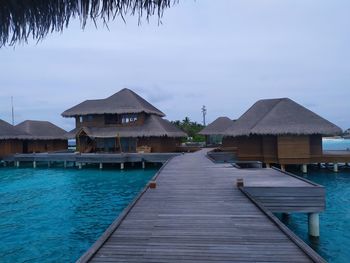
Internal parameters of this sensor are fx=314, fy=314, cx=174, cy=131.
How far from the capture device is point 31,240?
33.0ft

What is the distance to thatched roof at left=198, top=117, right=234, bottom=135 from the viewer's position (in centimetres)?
3803

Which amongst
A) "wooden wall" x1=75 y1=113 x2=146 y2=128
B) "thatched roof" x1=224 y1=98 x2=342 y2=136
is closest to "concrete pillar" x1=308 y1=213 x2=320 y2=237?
"thatched roof" x1=224 y1=98 x2=342 y2=136

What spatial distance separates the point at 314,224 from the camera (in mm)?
9211

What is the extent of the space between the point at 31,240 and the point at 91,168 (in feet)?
66.2

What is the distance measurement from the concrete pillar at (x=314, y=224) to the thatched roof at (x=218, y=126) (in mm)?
28212

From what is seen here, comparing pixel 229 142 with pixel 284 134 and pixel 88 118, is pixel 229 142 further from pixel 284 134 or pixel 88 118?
pixel 88 118

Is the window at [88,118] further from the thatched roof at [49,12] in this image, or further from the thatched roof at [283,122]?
the thatched roof at [49,12]

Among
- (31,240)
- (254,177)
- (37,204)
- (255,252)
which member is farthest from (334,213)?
(37,204)

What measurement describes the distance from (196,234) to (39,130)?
39.3 metres

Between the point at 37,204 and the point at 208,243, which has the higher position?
the point at 208,243

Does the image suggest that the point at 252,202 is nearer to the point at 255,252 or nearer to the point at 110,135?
the point at 255,252

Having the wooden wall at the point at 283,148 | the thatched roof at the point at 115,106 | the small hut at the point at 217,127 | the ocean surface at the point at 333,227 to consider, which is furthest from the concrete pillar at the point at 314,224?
the small hut at the point at 217,127

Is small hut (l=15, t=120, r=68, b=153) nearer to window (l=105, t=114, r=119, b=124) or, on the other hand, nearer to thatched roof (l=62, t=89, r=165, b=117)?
thatched roof (l=62, t=89, r=165, b=117)

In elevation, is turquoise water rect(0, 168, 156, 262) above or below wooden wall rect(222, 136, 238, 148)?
below
